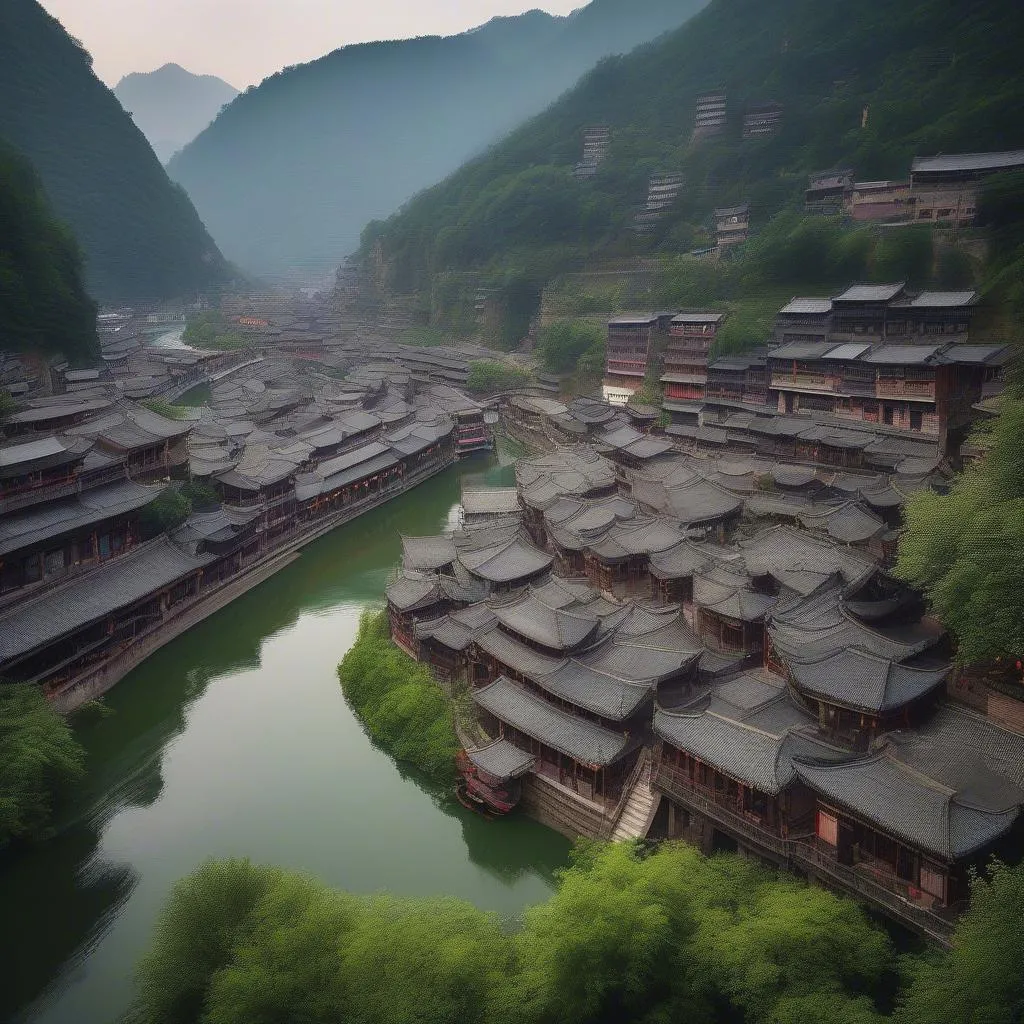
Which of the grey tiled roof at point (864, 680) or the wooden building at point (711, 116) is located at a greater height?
the wooden building at point (711, 116)

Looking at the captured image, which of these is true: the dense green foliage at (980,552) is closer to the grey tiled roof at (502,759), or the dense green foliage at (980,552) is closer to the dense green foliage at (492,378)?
the grey tiled roof at (502,759)

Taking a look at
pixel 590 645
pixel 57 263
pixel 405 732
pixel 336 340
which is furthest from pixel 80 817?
pixel 336 340

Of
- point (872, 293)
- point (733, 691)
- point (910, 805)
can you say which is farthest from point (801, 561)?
point (872, 293)

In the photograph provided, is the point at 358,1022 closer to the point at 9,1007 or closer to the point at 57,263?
the point at 9,1007

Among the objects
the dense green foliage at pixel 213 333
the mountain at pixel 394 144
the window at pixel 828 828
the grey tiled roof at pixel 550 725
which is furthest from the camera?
the mountain at pixel 394 144

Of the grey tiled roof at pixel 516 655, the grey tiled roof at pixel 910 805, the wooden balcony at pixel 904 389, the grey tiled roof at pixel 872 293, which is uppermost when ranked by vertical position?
the grey tiled roof at pixel 872 293

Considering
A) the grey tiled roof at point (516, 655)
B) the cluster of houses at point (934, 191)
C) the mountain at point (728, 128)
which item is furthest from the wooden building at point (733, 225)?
the grey tiled roof at point (516, 655)

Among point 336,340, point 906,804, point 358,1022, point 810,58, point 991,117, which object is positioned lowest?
point 336,340
